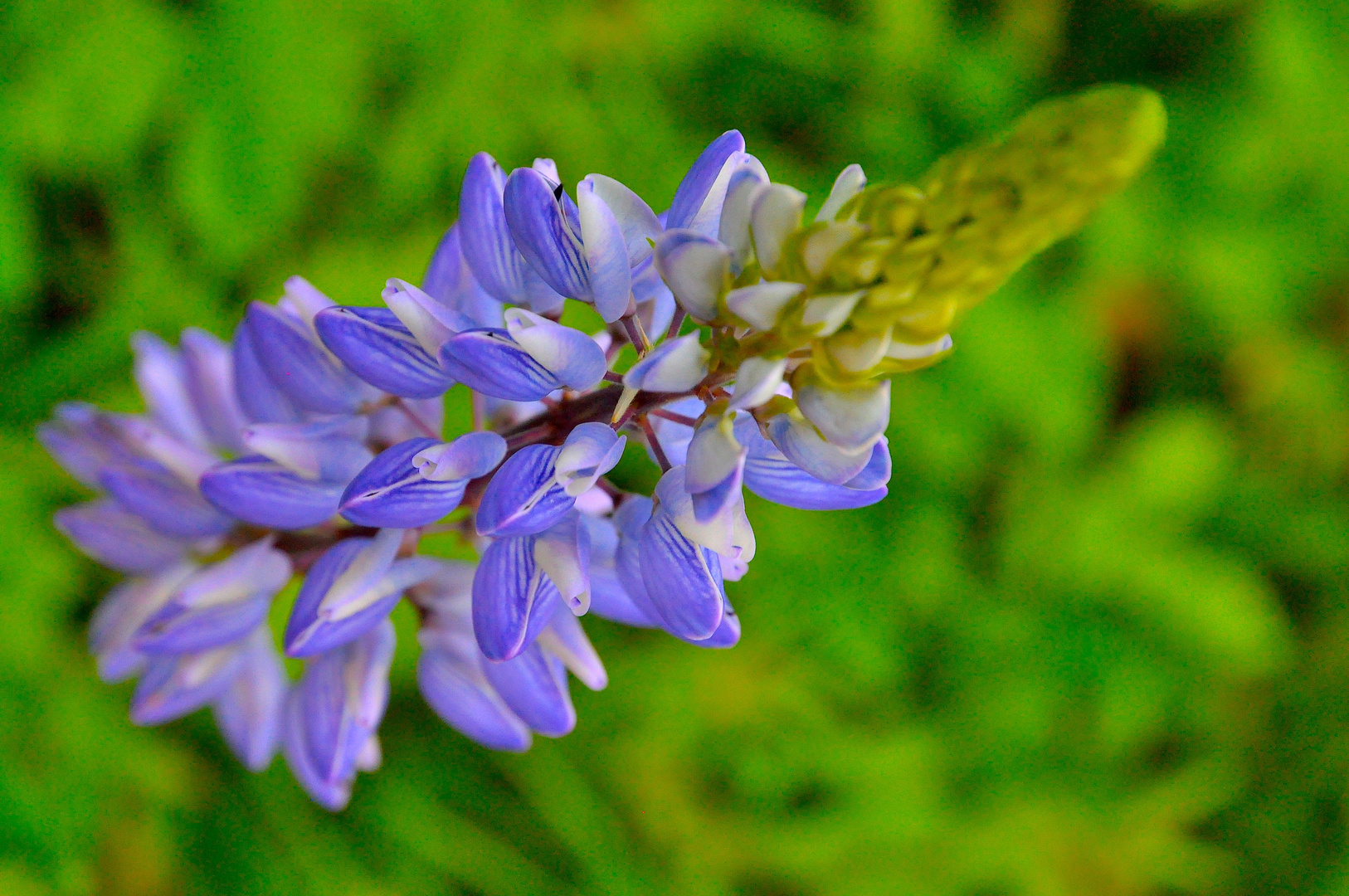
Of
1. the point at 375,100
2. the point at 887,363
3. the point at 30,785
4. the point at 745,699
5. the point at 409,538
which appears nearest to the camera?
the point at 887,363

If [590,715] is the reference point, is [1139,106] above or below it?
above

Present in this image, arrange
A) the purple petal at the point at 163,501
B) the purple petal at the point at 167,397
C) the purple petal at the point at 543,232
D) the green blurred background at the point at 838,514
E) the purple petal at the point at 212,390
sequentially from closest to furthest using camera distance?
the purple petal at the point at 543,232 < the purple petal at the point at 163,501 < the purple petal at the point at 212,390 < the purple petal at the point at 167,397 < the green blurred background at the point at 838,514

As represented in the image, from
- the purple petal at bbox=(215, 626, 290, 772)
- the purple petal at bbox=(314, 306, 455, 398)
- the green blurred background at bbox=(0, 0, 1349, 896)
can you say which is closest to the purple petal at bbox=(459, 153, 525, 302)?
the purple petal at bbox=(314, 306, 455, 398)

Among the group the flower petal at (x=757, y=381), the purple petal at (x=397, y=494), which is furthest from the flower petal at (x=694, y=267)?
the purple petal at (x=397, y=494)

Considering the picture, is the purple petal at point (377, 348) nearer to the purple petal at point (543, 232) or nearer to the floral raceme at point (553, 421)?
the floral raceme at point (553, 421)

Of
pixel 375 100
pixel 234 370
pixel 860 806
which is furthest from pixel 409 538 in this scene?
pixel 860 806

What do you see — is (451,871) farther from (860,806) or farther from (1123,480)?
(1123,480)

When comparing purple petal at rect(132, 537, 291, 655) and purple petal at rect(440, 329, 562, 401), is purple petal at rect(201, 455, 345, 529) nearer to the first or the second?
purple petal at rect(132, 537, 291, 655)

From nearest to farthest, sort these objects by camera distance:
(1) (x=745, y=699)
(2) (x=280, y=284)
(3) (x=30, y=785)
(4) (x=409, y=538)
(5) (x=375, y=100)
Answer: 1. (4) (x=409, y=538)
2. (3) (x=30, y=785)
3. (2) (x=280, y=284)
4. (5) (x=375, y=100)
5. (1) (x=745, y=699)

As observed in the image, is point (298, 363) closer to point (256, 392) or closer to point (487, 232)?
point (256, 392)
